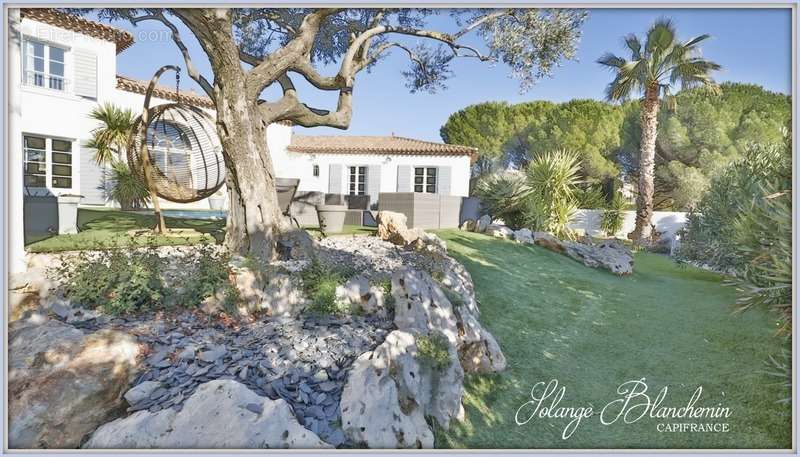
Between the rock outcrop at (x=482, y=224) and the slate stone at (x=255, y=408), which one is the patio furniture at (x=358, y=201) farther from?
the slate stone at (x=255, y=408)

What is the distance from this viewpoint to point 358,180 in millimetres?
13648

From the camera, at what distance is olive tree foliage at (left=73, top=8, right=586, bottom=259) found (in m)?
4.61

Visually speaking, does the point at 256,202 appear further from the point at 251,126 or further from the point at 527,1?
the point at 527,1

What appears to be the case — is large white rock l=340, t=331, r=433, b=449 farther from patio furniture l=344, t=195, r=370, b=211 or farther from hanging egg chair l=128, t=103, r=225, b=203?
patio furniture l=344, t=195, r=370, b=211

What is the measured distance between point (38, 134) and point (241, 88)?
2.04 meters

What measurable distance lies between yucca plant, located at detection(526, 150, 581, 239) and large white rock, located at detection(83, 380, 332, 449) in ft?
25.0

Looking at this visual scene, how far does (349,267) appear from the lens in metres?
4.59

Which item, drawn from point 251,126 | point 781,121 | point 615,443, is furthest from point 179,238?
point 781,121

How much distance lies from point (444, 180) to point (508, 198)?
434 centimetres

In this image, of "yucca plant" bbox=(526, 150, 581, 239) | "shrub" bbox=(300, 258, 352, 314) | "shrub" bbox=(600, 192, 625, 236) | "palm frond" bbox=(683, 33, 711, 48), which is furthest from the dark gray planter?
"shrub" bbox=(600, 192, 625, 236)

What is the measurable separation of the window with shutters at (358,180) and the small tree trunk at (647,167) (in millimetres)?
7761

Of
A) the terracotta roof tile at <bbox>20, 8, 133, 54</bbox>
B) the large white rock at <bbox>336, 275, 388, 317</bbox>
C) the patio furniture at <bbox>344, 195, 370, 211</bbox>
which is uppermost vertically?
the terracotta roof tile at <bbox>20, 8, 133, 54</bbox>

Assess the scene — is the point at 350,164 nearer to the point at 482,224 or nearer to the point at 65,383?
the point at 482,224

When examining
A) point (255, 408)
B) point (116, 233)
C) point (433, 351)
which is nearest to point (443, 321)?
point (433, 351)
